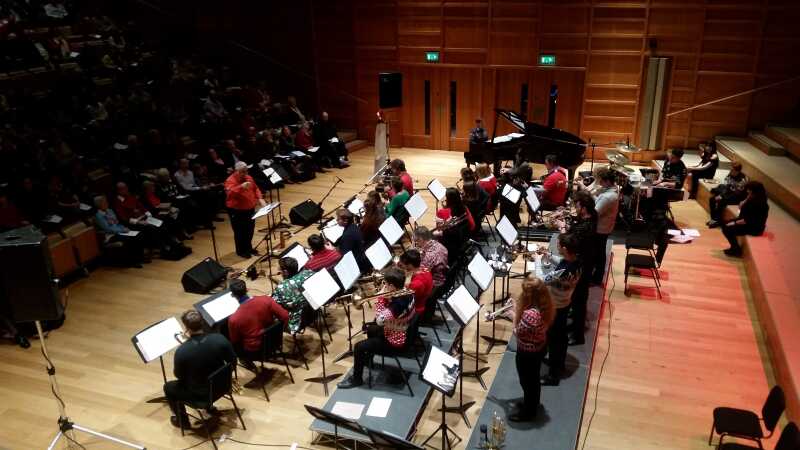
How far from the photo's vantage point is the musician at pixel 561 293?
5.80 meters

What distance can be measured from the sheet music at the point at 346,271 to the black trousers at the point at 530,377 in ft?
6.90

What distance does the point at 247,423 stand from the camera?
6066mm

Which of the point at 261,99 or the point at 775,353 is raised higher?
the point at 261,99

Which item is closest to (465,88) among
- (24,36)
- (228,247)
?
(228,247)

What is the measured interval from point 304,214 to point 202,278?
106 inches

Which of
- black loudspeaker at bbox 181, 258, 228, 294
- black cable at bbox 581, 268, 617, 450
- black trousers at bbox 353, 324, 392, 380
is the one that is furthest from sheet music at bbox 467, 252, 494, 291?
black loudspeaker at bbox 181, 258, 228, 294

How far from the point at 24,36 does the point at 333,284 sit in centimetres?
992

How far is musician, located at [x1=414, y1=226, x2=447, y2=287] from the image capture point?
7.00 metres

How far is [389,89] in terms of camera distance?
14.6 metres

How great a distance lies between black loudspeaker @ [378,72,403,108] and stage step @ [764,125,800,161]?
844cm

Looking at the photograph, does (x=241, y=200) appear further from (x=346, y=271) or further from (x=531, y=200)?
(x=531, y=200)

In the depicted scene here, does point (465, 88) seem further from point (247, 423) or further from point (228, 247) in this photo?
point (247, 423)

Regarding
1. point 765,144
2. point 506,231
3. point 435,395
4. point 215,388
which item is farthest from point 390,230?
point 765,144

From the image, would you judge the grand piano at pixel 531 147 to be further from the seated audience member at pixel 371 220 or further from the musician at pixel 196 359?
the musician at pixel 196 359
